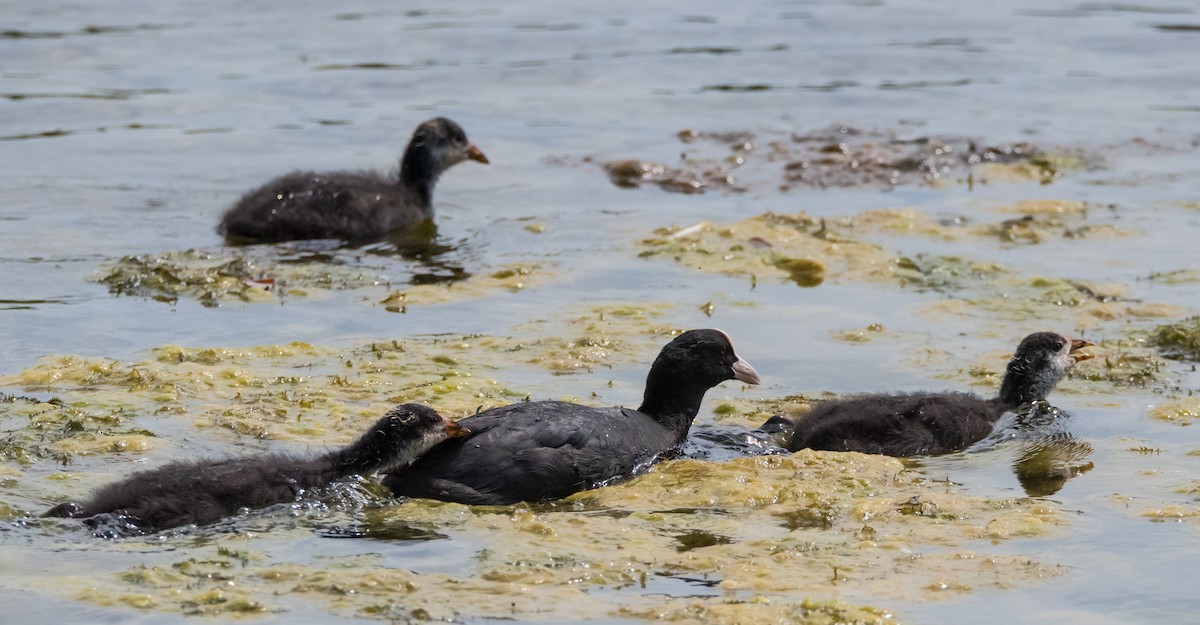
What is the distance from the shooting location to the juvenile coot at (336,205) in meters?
13.1

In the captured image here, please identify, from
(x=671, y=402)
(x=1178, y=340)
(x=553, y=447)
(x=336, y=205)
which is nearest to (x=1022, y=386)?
(x=1178, y=340)

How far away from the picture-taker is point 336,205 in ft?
43.6

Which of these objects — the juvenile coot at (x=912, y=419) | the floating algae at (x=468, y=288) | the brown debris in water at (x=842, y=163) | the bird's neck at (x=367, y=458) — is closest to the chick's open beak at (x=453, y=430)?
the bird's neck at (x=367, y=458)

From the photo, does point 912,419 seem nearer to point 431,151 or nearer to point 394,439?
point 394,439

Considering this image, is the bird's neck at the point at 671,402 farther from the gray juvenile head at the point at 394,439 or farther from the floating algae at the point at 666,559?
the gray juvenile head at the point at 394,439

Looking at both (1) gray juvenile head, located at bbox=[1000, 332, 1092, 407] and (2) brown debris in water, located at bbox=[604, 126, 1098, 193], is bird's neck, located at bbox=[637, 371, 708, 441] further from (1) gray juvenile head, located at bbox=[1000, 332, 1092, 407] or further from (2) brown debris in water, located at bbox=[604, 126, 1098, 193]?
(2) brown debris in water, located at bbox=[604, 126, 1098, 193]

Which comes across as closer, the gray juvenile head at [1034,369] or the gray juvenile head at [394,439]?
the gray juvenile head at [394,439]

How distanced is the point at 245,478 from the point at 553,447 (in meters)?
1.40

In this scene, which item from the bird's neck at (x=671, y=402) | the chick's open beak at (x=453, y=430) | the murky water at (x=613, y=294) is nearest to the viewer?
the murky water at (x=613, y=294)

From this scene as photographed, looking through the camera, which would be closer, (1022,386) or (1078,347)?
(1022,386)

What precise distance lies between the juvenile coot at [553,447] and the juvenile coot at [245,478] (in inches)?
4.7

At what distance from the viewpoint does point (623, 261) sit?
41.9 feet

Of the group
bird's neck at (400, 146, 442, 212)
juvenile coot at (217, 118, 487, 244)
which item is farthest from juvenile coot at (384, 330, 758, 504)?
bird's neck at (400, 146, 442, 212)

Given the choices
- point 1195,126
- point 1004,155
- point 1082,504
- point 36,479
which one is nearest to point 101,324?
point 36,479
